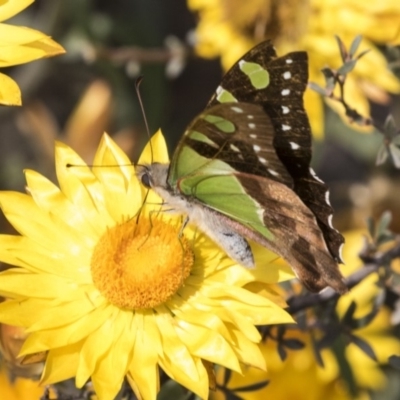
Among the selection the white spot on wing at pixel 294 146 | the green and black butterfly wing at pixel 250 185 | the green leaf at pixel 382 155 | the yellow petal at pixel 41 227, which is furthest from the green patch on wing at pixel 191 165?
the green leaf at pixel 382 155

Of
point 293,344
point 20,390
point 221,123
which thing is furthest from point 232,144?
point 20,390

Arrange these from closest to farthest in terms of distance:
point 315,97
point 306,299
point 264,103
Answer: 1. point 264,103
2. point 306,299
3. point 315,97

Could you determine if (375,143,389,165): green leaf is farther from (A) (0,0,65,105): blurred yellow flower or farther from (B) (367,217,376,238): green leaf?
(A) (0,0,65,105): blurred yellow flower

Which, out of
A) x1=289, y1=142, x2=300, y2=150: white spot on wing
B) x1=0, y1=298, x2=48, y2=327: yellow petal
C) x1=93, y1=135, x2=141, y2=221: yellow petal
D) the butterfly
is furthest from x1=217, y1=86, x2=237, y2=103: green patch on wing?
x1=0, y1=298, x2=48, y2=327: yellow petal

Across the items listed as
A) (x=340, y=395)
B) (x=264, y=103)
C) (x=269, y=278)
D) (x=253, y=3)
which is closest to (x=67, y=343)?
(x=269, y=278)

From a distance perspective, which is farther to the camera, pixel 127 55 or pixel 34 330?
pixel 127 55

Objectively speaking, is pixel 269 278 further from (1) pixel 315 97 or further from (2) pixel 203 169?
(1) pixel 315 97
